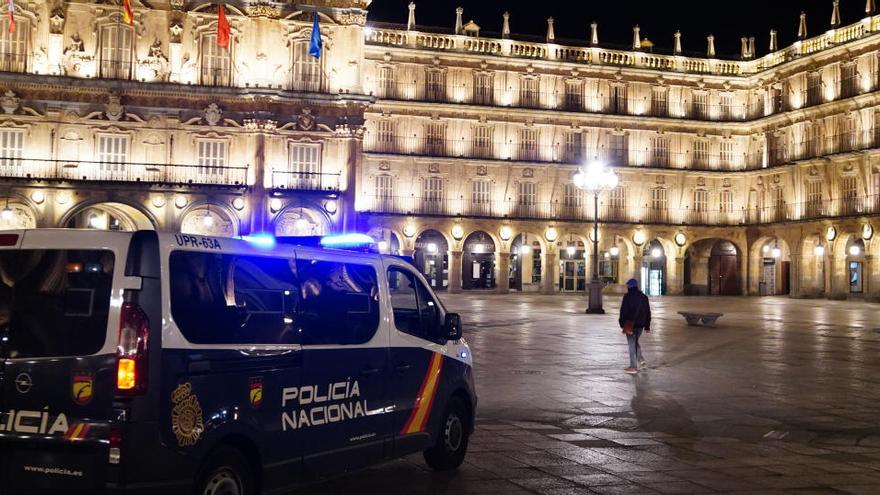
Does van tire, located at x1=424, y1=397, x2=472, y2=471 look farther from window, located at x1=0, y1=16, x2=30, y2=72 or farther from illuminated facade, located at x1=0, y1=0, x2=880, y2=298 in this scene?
window, located at x1=0, y1=16, x2=30, y2=72

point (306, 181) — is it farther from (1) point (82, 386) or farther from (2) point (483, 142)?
(1) point (82, 386)

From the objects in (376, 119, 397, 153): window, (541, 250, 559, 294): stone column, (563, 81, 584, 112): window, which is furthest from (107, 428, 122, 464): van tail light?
(563, 81, 584, 112): window

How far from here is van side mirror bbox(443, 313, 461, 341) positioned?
866cm

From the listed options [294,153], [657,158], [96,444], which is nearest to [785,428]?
[96,444]

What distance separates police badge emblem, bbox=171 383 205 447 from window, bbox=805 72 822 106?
56917mm

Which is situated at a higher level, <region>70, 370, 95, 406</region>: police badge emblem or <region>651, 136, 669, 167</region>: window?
<region>651, 136, 669, 167</region>: window

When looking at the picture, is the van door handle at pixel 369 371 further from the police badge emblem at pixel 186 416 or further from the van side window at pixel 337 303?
the police badge emblem at pixel 186 416

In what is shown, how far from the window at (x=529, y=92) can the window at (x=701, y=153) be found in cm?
1218

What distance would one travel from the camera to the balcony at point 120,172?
40719 mm

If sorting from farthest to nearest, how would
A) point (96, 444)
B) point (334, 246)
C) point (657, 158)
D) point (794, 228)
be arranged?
point (657, 158) < point (794, 228) < point (334, 246) < point (96, 444)

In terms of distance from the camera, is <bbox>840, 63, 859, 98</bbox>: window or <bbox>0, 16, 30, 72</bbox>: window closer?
<bbox>0, 16, 30, 72</bbox>: window

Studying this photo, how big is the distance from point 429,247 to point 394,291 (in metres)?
50.8

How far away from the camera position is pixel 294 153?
144 feet

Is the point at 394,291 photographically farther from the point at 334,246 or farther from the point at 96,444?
the point at 96,444
